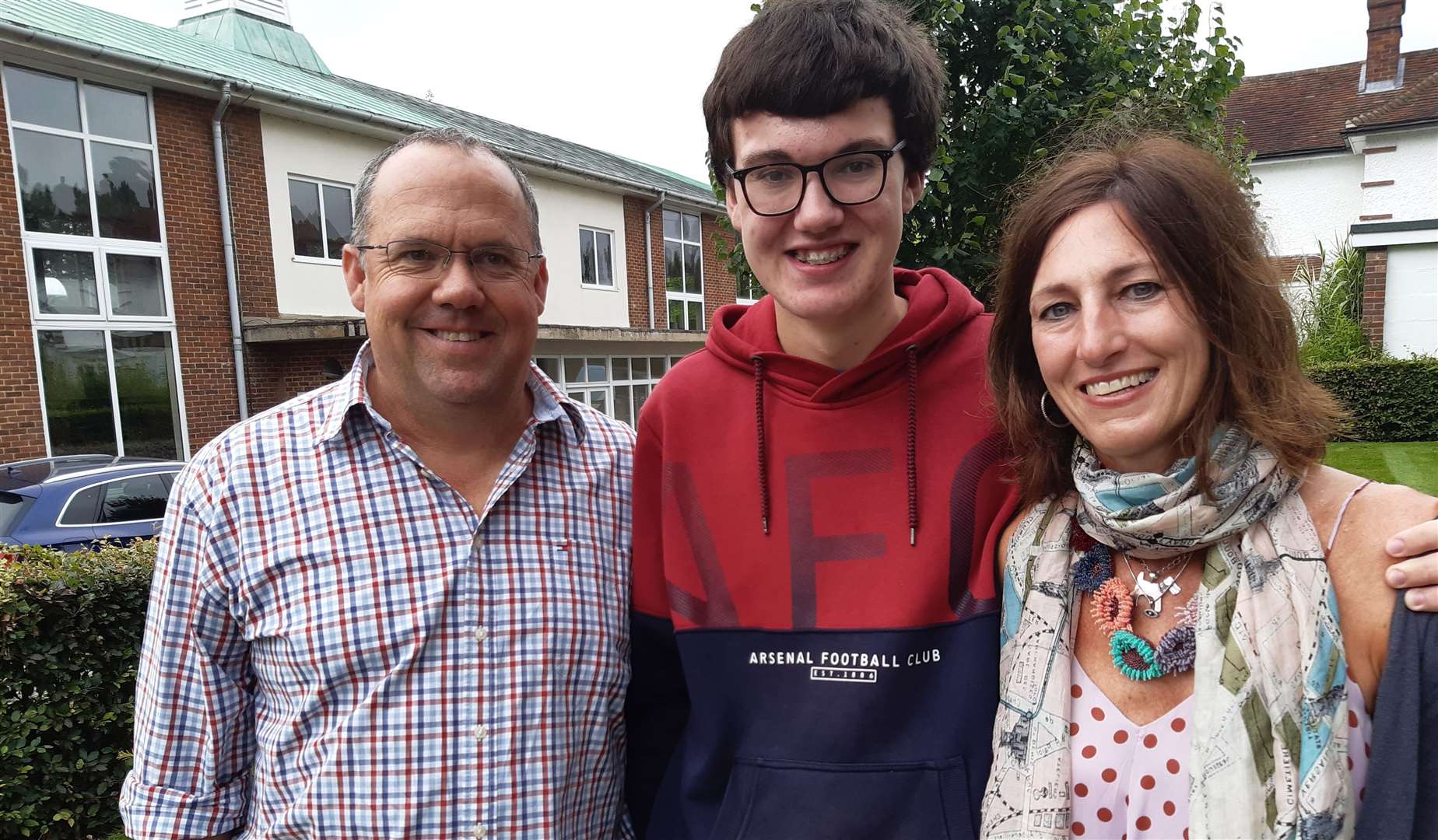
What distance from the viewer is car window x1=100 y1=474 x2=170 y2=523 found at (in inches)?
338

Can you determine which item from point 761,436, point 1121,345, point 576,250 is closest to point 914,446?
point 761,436

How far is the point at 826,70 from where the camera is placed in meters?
1.81

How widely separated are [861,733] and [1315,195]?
81.9 feet

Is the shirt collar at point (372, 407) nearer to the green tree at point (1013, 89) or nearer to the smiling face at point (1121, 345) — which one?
the smiling face at point (1121, 345)

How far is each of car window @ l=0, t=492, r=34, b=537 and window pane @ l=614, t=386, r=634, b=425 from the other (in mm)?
13306

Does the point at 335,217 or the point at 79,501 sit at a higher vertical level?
the point at 335,217

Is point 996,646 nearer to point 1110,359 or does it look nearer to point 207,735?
point 1110,359

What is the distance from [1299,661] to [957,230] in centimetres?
316

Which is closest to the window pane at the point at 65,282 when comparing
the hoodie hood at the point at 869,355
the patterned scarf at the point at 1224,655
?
the hoodie hood at the point at 869,355

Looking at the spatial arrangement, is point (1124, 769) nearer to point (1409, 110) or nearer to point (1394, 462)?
point (1394, 462)

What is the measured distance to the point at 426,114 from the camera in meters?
17.5

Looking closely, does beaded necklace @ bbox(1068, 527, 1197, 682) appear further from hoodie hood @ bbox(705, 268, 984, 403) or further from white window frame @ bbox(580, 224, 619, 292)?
white window frame @ bbox(580, 224, 619, 292)

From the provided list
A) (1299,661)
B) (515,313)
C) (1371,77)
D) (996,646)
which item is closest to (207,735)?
(515,313)

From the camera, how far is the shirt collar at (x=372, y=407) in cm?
203
